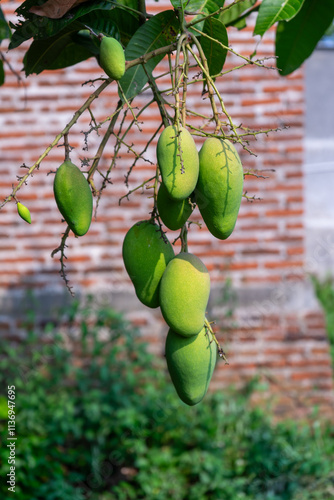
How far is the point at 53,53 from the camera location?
64 cm

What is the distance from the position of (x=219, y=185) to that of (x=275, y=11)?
21 centimetres

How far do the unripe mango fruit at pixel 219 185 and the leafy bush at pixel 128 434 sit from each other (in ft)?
4.05

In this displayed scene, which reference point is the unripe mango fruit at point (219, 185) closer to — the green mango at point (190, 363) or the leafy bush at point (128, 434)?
the green mango at point (190, 363)

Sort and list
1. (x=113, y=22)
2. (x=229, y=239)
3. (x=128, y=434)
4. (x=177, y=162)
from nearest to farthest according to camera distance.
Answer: (x=177, y=162), (x=113, y=22), (x=128, y=434), (x=229, y=239)

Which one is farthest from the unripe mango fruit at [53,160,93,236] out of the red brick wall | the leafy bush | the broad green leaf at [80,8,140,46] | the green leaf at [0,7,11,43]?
the red brick wall

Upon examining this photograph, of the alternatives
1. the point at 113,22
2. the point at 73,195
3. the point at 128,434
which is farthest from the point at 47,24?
the point at 128,434

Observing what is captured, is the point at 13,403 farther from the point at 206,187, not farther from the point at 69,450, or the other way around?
the point at 206,187

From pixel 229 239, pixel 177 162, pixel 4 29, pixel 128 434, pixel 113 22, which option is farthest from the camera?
pixel 229 239

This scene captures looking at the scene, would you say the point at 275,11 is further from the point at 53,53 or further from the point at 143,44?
the point at 53,53

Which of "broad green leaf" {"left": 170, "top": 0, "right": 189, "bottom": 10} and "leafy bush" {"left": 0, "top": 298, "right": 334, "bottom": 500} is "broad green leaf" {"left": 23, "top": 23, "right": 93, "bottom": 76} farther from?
"leafy bush" {"left": 0, "top": 298, "right": 334, "bottom": 500}

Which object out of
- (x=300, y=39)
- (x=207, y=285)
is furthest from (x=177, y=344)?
(x=300, y=39)

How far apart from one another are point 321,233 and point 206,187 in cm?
225

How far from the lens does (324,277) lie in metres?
3.19

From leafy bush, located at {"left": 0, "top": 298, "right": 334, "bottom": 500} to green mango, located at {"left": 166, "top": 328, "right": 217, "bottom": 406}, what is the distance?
3.77 ft
